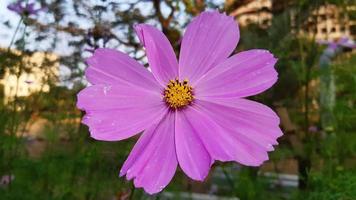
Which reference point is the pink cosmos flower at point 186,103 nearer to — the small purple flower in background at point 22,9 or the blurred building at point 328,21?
the blurred building at point 328,21

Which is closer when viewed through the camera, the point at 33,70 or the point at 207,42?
the point at 207,42

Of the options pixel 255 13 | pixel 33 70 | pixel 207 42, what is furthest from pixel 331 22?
pixel 255 13

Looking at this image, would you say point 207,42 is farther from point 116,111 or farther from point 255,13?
point 255,13

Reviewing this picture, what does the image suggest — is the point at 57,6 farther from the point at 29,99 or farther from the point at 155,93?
the point at 155,93

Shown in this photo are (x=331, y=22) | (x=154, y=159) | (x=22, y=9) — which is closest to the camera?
(x=154, y=159)

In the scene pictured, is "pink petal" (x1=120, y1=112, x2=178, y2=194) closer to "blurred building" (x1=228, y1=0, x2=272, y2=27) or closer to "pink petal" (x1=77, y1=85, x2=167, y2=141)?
"pink petal" (x1=77, y1=85, x2=167, y2=141)

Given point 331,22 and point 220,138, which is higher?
point 220,138

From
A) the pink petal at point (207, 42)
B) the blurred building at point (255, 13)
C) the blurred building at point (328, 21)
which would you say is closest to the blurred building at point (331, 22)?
the blurred building at point (328, 21)

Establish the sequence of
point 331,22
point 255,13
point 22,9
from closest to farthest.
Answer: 1. point 22,9
2. point 331,22
3. point 255,13

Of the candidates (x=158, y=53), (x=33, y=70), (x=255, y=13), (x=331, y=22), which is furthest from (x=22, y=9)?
(x=255, y=13)
